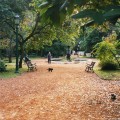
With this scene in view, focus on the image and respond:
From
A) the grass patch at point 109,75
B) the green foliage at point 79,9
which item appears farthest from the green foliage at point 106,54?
the green foliage at point 79,9

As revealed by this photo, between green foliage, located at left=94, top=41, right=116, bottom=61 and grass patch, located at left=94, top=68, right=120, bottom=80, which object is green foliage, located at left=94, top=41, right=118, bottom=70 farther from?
grass patch, located at left=94, top=68, right=120, bottom=80

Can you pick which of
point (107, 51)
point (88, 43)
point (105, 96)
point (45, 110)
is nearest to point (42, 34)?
point (107, 51)

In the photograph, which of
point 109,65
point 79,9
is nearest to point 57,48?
point 109,65

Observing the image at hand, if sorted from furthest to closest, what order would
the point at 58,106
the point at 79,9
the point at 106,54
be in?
the point at 106,54, the point at 58,106, the point at 79,9

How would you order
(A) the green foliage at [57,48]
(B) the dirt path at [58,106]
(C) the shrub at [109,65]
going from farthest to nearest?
A: (A) the green foliage at [57,48], (C) the shrub at [109,65], (B) the dirt path at [58,106]

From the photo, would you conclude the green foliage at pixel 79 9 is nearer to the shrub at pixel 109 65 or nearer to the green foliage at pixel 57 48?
the shrub at pixel 109 65

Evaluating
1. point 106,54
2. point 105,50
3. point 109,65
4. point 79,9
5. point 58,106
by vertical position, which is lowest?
point 58,106

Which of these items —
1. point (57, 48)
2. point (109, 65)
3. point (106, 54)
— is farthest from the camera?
point (57, 48)

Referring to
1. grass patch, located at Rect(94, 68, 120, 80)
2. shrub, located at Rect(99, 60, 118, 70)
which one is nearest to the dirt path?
grass patch, located at Rect(94, 68, 120, 80)

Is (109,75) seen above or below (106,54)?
below

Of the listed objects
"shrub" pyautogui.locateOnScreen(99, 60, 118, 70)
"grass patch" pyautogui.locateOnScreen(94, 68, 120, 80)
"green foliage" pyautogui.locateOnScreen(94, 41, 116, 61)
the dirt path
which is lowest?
the dirt path

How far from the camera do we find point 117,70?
77.0ft

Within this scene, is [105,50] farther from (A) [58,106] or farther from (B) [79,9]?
(B) [79,9]

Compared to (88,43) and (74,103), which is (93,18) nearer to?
(74,103)
